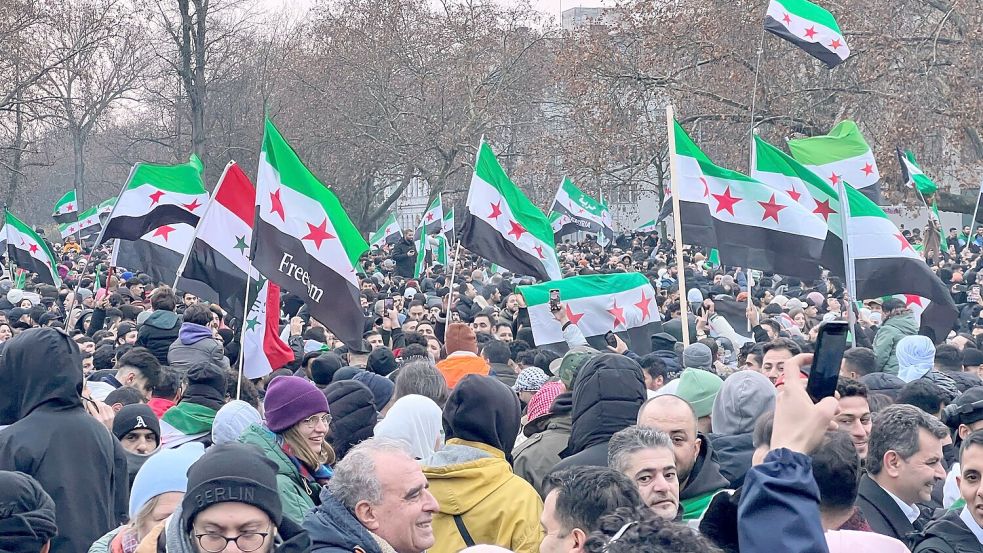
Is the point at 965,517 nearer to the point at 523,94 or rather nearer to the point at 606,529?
the point at 606,529

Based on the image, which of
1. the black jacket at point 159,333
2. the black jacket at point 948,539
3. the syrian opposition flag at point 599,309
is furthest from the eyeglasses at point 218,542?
the syrian opposition flag at point 599,309

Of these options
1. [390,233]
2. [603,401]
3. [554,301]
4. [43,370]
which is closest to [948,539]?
[603,401]

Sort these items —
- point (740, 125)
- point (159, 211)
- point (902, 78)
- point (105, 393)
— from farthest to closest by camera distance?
point (740, 125), point (902, 78), point (159, 211), point (105, 393)

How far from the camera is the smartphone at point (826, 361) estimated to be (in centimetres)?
261

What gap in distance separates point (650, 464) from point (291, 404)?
1570 millimetres

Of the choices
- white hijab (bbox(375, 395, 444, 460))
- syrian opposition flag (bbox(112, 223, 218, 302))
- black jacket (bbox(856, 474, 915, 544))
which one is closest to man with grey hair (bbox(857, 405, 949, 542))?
black jacket (bbox(856, 474, 915, 544))

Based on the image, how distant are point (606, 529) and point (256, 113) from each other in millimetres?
48147

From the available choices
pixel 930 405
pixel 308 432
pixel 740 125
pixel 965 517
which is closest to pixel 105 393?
pixel 308 432

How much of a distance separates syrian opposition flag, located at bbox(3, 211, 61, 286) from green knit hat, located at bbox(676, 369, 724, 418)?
49.0 feet

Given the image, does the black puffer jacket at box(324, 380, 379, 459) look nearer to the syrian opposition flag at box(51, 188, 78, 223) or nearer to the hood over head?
the hood over head

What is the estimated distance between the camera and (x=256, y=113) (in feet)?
163

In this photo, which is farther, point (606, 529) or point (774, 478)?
point (606, 529)

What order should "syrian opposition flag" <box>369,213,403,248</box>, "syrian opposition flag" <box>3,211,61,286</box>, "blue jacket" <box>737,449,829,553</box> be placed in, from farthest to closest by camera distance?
"syrian opposition flag" <box>369,213,403,248</box> < "syrian opposition flag" <box>3,211,61,286</box> < "blue jacket" <box>737,449,829,553</box>

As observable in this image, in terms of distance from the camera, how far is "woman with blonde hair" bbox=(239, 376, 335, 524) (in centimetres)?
493
